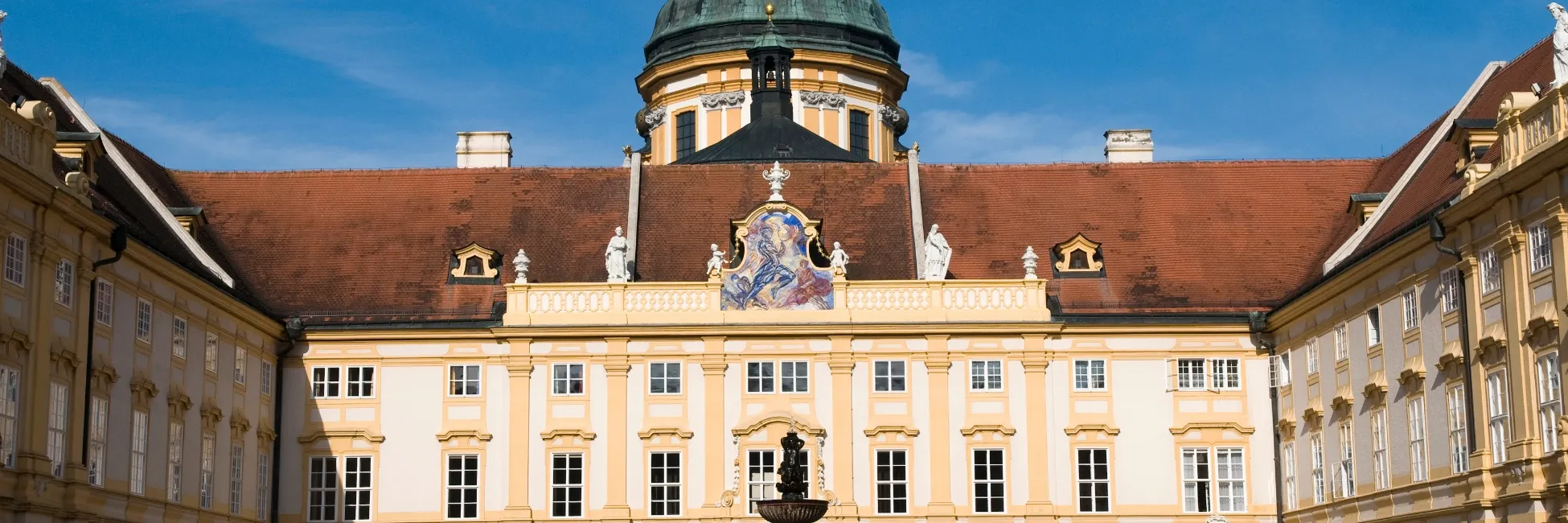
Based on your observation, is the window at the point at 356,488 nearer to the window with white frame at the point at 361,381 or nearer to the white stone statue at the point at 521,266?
the window with white frame at the point at 361,381

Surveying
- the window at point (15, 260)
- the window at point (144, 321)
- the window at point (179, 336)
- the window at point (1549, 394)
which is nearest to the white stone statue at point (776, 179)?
the window at point (179, 336)

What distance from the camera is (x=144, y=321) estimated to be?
39781mm

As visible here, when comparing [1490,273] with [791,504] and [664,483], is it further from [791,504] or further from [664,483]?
[664,483]

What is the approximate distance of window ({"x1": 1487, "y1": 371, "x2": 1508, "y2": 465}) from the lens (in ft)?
113

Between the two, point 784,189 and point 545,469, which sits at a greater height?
point 784,189

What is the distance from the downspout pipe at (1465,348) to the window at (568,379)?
19140 millimetres

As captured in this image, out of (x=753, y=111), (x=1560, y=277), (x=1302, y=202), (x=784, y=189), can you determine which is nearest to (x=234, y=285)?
(x=784, y=189)

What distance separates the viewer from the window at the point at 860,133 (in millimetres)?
64562

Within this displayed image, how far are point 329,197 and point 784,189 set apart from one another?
10.7 m

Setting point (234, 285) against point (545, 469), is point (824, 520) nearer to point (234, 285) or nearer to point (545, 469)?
point (545, 469)

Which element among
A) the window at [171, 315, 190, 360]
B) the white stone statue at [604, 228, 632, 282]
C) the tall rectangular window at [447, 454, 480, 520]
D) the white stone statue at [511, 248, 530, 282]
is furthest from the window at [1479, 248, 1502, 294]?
the window at [171, 315, 190, 360]

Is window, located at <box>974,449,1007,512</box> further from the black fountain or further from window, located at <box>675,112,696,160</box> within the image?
window, located at <box>675,112,696,160</box>

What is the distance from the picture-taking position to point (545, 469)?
47.6 metres

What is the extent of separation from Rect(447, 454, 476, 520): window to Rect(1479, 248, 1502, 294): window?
20156 mm
